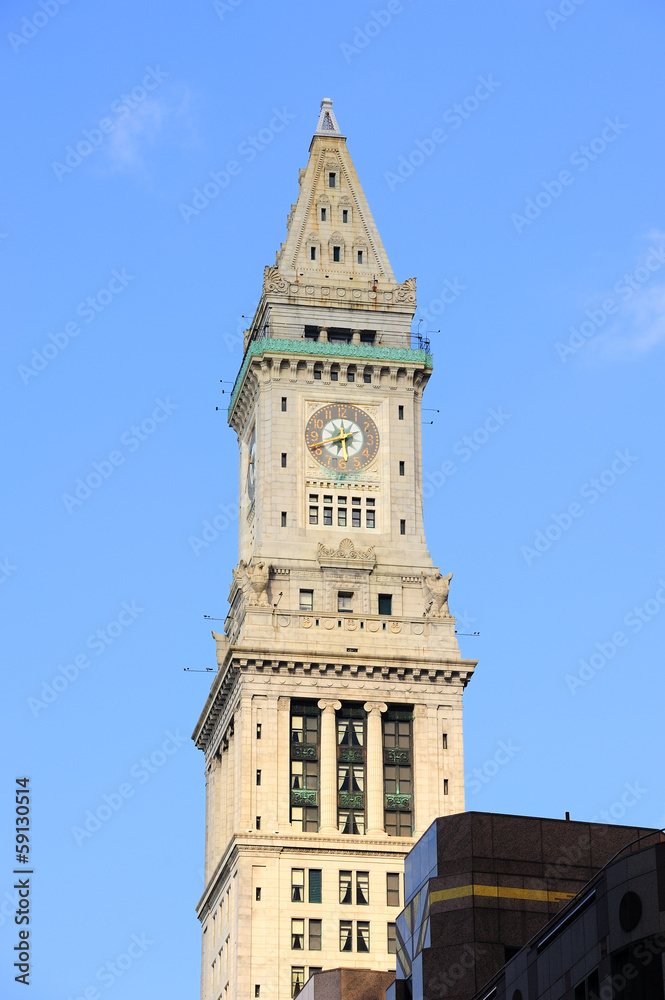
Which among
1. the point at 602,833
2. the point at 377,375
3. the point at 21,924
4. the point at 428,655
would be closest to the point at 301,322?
the point at 377,375

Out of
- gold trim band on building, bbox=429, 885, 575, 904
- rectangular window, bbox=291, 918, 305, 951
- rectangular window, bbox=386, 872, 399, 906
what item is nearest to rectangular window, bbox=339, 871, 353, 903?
rectangular window, bbox=386, 872, 399, 906

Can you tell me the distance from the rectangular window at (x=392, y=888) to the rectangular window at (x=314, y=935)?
5188 mm

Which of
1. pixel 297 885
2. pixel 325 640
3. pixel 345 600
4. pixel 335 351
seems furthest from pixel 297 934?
pixel 335 351

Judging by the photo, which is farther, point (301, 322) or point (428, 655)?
point (301, 322)

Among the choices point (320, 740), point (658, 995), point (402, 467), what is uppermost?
point (402, 467)

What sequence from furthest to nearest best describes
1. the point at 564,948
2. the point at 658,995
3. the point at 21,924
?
the point at 21,924
the point at 564,948
the point at 658,995

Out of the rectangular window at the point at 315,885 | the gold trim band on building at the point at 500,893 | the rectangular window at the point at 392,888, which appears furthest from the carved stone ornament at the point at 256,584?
the gold trim band on building at the point at 500,893

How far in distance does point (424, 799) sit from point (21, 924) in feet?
128

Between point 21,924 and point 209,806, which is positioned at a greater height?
point 209,806

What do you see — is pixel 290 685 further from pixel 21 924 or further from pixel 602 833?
pixel 602 833

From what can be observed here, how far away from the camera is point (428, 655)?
521 ft

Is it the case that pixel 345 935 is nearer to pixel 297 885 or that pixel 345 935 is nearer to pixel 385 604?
pixel 297 885

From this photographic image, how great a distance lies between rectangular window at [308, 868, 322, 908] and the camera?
14938 cm

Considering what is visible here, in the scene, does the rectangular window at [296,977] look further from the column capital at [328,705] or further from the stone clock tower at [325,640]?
the column capital at [328,705]
